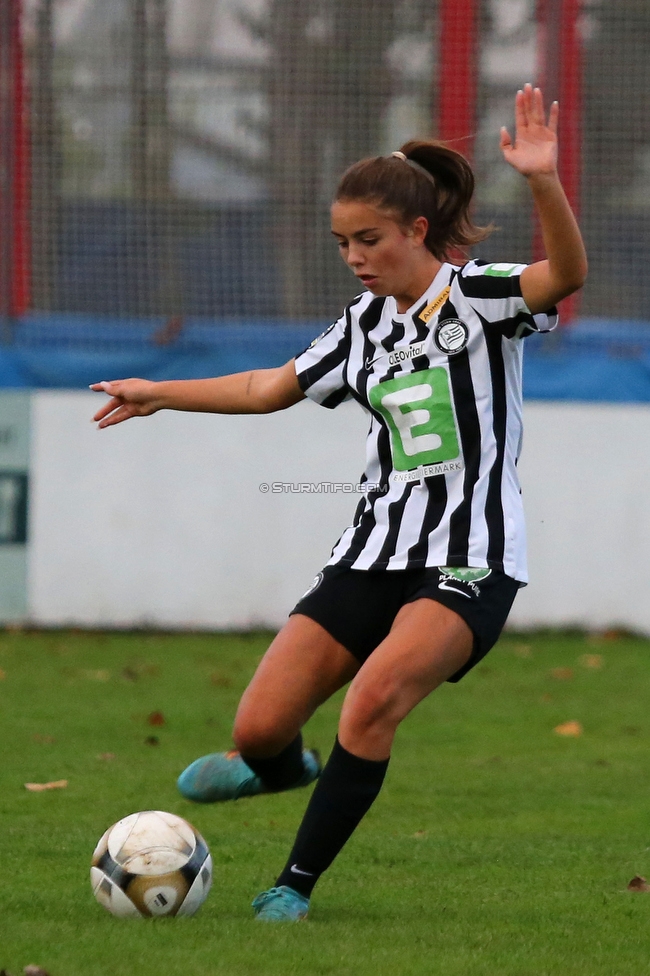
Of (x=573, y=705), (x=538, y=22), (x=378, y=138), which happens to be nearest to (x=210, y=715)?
(x=573, y=705)

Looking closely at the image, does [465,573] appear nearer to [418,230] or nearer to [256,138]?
[418,230]

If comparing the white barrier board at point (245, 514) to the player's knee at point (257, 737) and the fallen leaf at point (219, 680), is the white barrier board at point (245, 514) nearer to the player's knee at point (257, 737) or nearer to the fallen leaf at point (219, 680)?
the fallen leaf at point (219, 680)

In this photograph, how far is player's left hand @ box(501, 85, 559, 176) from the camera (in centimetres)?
378

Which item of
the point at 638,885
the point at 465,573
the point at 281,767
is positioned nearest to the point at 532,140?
the point at 465,573

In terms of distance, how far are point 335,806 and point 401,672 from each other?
42cm

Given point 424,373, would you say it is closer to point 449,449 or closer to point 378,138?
point 449,449

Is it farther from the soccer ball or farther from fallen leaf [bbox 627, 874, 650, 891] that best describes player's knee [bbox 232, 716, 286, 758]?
fallen leaf [bbox 627, 874, 650, 891]

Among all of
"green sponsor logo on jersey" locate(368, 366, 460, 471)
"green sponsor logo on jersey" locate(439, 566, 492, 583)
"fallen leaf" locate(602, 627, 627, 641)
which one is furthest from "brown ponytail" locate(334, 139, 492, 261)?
"fallen leaf" locate(602, 627, 627, 641)

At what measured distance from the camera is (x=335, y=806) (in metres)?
4.01

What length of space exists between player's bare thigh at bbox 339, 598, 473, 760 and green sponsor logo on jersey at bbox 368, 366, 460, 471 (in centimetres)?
41

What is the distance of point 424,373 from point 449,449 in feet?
0.72

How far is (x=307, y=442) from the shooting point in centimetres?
1055

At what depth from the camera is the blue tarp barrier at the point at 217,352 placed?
10500 millimetres

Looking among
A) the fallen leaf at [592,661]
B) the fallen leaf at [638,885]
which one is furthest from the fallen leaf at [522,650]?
the fallen leaf at [638,885]
